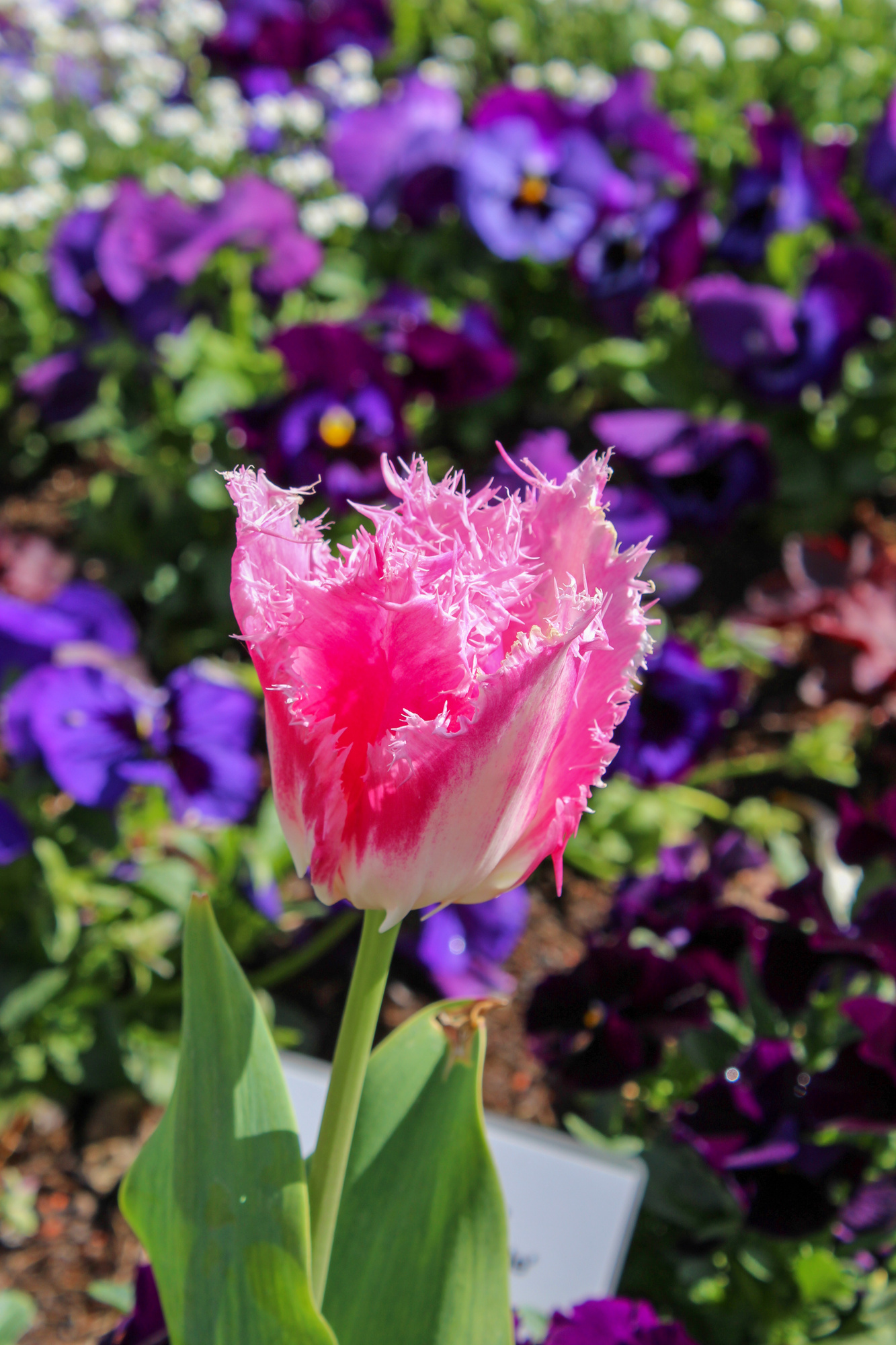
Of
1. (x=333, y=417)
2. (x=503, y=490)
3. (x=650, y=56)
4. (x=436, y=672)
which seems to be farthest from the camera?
(x=650, y=56)

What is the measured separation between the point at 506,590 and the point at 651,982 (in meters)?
0.68

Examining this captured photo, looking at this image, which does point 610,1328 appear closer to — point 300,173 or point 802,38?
point 300,173

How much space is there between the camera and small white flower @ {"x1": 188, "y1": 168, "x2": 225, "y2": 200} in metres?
2.47

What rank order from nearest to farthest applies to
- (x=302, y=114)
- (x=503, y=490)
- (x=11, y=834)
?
(x=503, y=490), (x=11, y=834), (x=302, y=114)

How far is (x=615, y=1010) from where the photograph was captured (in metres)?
1.02

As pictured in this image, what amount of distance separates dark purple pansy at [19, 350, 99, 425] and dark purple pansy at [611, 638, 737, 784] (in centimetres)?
123

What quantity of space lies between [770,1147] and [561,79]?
110 inches

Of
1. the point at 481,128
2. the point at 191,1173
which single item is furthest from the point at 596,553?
the point at 481,128

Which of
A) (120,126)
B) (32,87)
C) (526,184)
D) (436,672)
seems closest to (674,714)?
(436,672)

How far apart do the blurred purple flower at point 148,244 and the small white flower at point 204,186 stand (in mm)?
470

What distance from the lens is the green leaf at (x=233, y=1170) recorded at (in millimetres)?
533

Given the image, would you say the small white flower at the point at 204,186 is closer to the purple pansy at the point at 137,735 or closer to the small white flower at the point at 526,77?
the small white flower at the point at 526,77

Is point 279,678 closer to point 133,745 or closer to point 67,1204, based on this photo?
point 133,745

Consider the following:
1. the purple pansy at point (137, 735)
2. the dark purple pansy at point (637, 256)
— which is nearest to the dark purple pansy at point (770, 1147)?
the purple pansy at point (137, 735)
